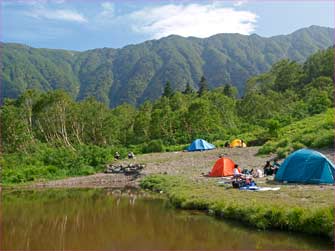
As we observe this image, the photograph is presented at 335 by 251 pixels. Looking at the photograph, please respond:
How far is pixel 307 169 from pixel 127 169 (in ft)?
60.1

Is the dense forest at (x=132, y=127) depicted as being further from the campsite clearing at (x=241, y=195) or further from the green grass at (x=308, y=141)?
the campsite clearing at (x=241, y=195)

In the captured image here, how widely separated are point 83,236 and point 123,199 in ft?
30.1

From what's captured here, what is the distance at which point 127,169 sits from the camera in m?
36.2

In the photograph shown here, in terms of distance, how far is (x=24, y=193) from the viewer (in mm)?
29703

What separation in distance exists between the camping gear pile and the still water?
10099 mm

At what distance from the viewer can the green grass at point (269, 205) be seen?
1333 centimetres

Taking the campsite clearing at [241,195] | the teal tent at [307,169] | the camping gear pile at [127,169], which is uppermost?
the teal tent at [307,169]

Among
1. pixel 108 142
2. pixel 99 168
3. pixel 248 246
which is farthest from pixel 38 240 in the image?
pixel 108 142

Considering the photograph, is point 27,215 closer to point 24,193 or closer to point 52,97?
point 24,193

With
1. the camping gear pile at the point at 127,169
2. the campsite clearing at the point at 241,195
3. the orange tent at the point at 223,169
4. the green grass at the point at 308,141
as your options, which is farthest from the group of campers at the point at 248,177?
the camping gear pile at the point at 127,169

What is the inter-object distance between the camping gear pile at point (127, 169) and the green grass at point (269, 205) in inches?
488

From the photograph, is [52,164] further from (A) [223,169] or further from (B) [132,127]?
(B) [132,127]

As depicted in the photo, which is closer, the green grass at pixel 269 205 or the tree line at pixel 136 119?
the green grass at pixel 269 205

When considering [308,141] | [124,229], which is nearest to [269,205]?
[124,229]
